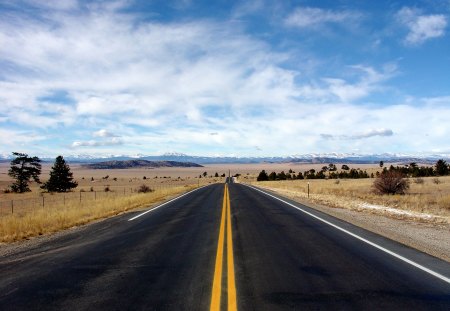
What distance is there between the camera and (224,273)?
7320 millimetres

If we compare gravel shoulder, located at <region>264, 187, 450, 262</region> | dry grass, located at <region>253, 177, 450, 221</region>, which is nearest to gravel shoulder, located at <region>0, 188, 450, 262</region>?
gravel shoulder, located at <region>264, 187, 450, 262</region>

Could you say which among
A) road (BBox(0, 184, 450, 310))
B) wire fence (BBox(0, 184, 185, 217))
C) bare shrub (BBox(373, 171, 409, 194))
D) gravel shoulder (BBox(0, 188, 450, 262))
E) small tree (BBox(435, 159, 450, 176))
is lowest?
wire fence (BBox(0, 184, 185, 217))

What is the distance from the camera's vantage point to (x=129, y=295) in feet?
19.9

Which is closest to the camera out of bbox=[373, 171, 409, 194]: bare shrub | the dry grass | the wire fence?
the dry grass

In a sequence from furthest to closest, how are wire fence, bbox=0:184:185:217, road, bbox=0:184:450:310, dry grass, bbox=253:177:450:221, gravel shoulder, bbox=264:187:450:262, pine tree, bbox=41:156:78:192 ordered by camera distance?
1. pine tree, bbox=41:156:78:192
2. wire fence, bbox=0:184:185:217
3. dry grass, bbox=253:177:450:221
4. gravel shoulder, bbox=264:187:450:262
5. road, bbox=0:184:450:310

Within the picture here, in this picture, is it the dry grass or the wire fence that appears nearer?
the dry grass

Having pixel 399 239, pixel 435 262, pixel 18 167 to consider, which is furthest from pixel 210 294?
pixel 18 167

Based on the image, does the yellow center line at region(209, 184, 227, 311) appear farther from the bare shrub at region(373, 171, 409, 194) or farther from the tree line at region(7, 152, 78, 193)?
the tree line at region(7, 152, 78, 193)

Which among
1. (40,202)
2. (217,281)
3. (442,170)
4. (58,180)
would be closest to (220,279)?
(217,281)

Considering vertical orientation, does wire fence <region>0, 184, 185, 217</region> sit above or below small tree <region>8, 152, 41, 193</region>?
below

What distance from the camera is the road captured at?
228 inches

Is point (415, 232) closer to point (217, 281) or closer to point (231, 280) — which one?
point (231, 280)

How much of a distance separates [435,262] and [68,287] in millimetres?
7037

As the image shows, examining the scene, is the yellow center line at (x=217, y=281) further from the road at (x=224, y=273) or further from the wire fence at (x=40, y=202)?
the wire fence at (x=40, y=202)
